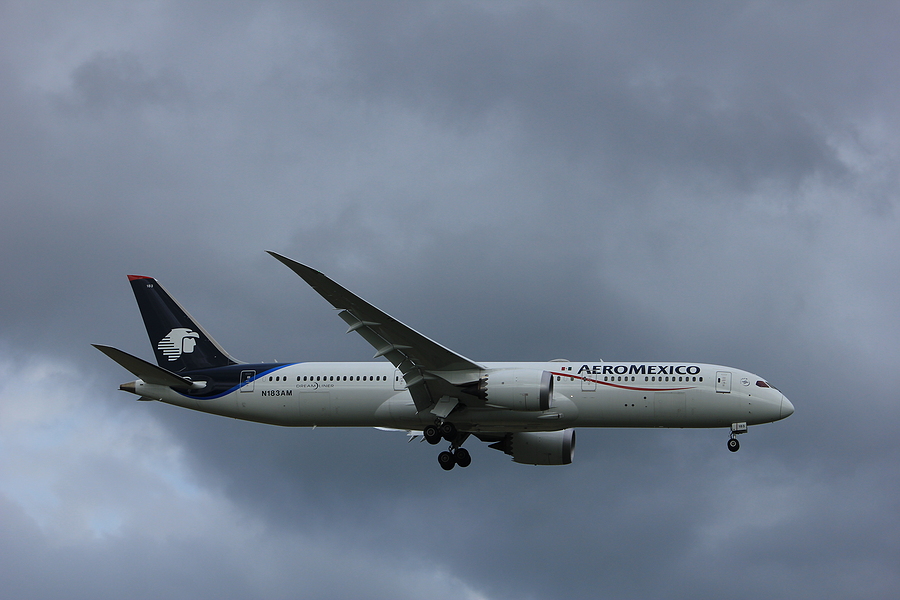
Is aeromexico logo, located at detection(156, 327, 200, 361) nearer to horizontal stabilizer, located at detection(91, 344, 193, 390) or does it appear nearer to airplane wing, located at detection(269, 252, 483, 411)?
horizontal stabilizer, located at detection(91, 344, 193, 390)

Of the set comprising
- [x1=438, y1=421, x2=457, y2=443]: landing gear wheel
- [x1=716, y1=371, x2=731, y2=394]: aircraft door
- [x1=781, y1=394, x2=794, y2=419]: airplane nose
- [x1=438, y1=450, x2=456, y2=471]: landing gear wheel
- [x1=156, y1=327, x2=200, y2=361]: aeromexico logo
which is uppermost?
[x1=156, y1=327, x2=200, y2=361]: aeromexico logo

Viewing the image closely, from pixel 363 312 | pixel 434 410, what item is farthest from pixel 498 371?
pixel 363 312

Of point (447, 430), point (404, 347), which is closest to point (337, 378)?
point (404, 347)

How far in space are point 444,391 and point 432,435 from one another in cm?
231

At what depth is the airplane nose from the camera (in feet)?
152

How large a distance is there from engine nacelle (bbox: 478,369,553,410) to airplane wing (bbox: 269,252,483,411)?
1.50 meters

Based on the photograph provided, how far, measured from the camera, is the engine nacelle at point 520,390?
145 feet

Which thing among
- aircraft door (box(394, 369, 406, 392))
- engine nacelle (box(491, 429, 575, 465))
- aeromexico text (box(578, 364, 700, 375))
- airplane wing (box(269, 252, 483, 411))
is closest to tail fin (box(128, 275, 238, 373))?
aircraft door (box(394, 369, 406, 392))

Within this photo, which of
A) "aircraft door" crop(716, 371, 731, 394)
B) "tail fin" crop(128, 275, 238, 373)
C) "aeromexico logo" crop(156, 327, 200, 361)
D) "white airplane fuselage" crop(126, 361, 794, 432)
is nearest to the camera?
"white airplane fuselage" crop(126, 361, 794, 432)

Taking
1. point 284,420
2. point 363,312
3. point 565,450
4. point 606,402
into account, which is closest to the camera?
point 363,312

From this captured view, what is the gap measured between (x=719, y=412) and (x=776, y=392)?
2.84 metres

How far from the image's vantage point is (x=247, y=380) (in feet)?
165

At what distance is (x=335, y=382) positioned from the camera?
48969mm

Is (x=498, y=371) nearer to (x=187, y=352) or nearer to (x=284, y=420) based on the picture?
(x=284, y=420)
